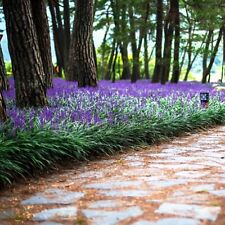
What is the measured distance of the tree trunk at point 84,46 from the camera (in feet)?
39.0

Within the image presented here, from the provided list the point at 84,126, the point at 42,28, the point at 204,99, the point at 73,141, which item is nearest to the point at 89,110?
the point at 84,126

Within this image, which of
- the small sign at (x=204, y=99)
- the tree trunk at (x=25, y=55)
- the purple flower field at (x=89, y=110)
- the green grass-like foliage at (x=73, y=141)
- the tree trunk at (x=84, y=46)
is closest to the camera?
the green grass-like foliage at (x=73, y=141)

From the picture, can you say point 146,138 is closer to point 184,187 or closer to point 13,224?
point 184,187

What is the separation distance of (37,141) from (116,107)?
10.7 feet

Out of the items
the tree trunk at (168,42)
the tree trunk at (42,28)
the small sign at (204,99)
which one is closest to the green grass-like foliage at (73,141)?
the small sign at (204,99)

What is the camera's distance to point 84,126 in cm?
596

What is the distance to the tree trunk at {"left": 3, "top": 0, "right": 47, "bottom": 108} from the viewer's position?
7793 millimetres

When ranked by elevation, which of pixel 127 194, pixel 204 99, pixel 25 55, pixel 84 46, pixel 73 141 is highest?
pixel 84 46

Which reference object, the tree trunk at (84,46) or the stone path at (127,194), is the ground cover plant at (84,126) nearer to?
the stone path at (127,194)

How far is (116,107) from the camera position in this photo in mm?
7852

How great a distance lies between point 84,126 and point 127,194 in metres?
2.15

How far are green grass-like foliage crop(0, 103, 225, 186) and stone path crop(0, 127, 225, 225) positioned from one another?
0.18m

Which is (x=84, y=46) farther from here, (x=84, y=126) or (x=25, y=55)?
(x=84, y=126)

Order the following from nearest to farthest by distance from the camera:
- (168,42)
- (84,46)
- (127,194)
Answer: (127,194)
(84,46)
(168,42)
